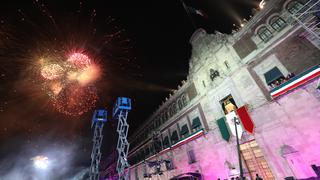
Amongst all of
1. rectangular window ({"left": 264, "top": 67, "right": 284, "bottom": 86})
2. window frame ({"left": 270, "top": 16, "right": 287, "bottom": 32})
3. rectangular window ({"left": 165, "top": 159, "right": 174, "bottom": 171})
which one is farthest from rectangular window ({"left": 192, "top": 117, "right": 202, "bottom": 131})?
window frame ({"left": 270, "top": 16, "right": 287, "bottom": 32})

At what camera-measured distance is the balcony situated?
11726 millimetres

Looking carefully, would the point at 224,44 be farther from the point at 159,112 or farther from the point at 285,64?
the point at 159,112

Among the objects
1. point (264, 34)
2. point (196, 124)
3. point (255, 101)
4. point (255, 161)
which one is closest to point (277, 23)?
point (264, 34)

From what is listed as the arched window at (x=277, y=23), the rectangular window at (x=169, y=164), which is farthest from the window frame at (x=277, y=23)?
the rectangular window at (x=169, y=164)

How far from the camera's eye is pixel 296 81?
12.5m

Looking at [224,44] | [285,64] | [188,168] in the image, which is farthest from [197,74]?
[188,168]

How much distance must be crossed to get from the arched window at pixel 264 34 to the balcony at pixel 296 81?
16.9ft

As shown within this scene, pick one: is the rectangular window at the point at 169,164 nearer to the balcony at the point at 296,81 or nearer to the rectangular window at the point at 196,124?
the rectangular window at the point at 196,124

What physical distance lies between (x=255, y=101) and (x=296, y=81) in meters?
3.96

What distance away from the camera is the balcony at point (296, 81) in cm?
1173

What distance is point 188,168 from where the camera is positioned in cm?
2209

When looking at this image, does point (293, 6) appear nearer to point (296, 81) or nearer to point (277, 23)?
point (277, 23)

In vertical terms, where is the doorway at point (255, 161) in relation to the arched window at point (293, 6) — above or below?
below

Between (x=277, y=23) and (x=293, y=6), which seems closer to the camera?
(x=293, y=6)
